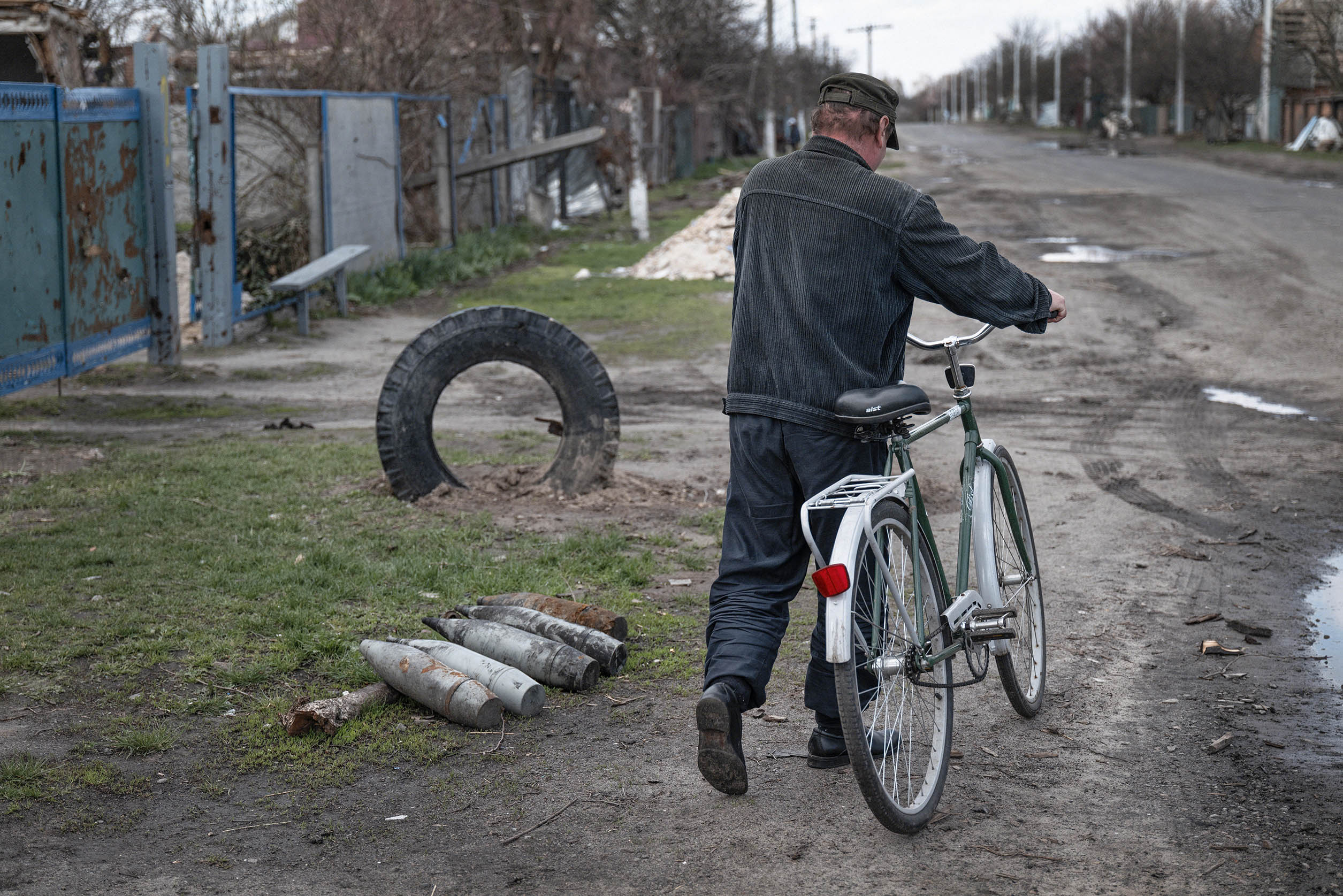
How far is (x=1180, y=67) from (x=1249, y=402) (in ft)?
160

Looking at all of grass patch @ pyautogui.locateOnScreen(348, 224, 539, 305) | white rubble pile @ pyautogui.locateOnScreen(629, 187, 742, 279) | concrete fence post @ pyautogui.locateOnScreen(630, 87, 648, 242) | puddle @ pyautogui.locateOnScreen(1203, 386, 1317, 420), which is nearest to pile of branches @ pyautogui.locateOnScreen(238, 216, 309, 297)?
grass patch @ pyautogui.locateOnScreen(348, 224, 539, 305)

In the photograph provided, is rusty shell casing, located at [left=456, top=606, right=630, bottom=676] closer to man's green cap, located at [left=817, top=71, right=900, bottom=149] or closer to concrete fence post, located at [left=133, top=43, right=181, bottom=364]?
man's green cap, located at [left=817, top=71, right=900, bottom=149]

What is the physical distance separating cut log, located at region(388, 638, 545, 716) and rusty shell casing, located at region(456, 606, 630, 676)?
0.78 feet

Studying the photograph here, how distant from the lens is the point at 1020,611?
4355 millimetres

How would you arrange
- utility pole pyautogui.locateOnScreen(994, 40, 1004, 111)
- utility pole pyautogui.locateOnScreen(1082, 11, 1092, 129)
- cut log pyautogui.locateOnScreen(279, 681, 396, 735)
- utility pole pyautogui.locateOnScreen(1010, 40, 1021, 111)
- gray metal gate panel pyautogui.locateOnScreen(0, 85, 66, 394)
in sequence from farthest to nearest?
1. utility pole pyautogui.locateOnScreen(994, 40, 1004, 111)
2. utility pole pyautogui.locateOnScreen(1010, 40, 1021, 111)
3. utility pole pyautogui.locateOnScreen(1082, 11, 1092, 129)
4. gray metal gate panel pyautogui.locateOnScreen(0, 85, 66, 394)
5. cut log pyautogui.locateOnScreen(279, 681, 396, 735)

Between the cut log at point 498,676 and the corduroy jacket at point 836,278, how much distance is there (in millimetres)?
1319

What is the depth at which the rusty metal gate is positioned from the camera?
8633mm

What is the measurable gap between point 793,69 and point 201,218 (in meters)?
42.4

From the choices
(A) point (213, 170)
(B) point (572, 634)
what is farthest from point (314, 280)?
(B) point (572, 634)

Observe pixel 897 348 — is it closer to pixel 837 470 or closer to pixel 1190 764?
pixel 837 470

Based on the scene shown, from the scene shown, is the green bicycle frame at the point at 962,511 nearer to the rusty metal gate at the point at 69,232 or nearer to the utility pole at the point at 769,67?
the rusty metal gate at the point at 69,232

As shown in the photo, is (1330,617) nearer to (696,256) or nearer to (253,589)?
(253,589)

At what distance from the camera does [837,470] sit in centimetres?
357

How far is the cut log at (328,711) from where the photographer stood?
4125 mm
